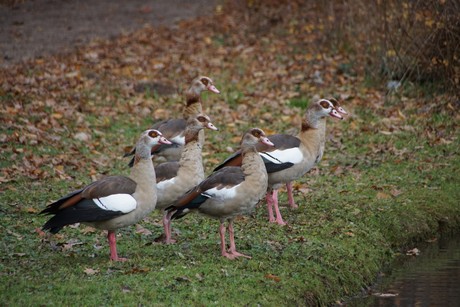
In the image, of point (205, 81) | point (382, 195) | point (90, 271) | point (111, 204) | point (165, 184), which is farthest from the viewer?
point (205, 81)

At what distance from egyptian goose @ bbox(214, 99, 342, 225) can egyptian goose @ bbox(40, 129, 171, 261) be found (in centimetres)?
152

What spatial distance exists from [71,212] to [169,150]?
365 cm

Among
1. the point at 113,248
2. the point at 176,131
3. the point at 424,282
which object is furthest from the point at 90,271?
the point at 176,131

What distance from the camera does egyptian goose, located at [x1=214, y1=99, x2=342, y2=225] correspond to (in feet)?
32.1

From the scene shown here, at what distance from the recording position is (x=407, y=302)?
8031mm

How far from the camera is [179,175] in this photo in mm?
8828

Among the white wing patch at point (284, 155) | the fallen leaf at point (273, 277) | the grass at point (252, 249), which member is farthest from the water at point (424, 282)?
the white wing patch at point (284, 155)

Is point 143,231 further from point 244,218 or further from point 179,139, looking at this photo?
point 179,139

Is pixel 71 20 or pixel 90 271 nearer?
pixel 90 271

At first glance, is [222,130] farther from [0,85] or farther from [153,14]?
[153,14]

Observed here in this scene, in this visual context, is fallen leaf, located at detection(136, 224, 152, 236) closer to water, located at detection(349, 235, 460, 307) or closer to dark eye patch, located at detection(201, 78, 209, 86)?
water, located at detection(349, 235, 460, 307)

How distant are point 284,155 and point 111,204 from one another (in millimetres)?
2771

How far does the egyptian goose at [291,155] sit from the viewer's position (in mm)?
9773

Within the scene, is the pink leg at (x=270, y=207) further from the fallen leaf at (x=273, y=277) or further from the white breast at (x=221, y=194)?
the fallen leaf at (x=273, y=277)
